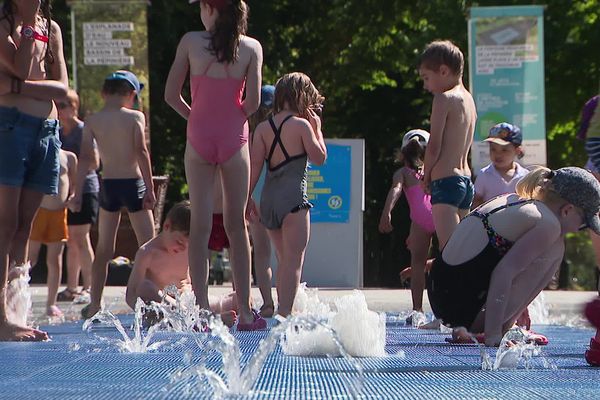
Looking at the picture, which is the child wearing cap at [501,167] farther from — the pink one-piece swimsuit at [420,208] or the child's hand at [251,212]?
the child's hand at [251,212]

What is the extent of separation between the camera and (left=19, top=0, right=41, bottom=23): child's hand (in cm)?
656

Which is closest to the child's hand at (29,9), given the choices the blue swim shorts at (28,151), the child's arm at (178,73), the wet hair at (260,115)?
the blue swim shorts at (28,151)

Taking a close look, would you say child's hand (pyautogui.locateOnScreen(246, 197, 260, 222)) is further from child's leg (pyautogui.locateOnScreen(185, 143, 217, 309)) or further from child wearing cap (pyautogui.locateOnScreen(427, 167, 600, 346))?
child wearing cap (pyautogui.locateOnScreen(427, 167, 600, 346))

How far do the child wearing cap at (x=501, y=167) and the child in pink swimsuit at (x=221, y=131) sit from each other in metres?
2.40

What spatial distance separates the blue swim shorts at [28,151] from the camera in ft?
21.4

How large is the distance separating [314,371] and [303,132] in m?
3.26

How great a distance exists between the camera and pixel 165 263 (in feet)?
27.5

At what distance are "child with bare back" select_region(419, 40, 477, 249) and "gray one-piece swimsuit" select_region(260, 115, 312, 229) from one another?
0.79m

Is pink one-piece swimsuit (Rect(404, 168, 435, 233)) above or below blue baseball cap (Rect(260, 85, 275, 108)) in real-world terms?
below

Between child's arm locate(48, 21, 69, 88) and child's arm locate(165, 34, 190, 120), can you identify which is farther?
child's arm locate(165, 34, 190, 120)

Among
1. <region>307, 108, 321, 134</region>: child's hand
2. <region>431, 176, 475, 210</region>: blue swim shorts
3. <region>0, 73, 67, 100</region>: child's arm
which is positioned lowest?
<region>431, 176, 475, 210</region>: blue swim shorts

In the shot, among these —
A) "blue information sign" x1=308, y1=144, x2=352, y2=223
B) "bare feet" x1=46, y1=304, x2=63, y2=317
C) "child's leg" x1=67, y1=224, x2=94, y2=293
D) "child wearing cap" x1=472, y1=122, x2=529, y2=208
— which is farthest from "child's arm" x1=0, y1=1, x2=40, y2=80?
"blue information sign" x1=308, y1=144, x2=352, y2=223

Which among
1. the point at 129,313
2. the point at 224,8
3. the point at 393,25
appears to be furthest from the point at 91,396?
A: the point at 393,25

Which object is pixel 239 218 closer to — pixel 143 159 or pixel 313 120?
pixel 313 120
